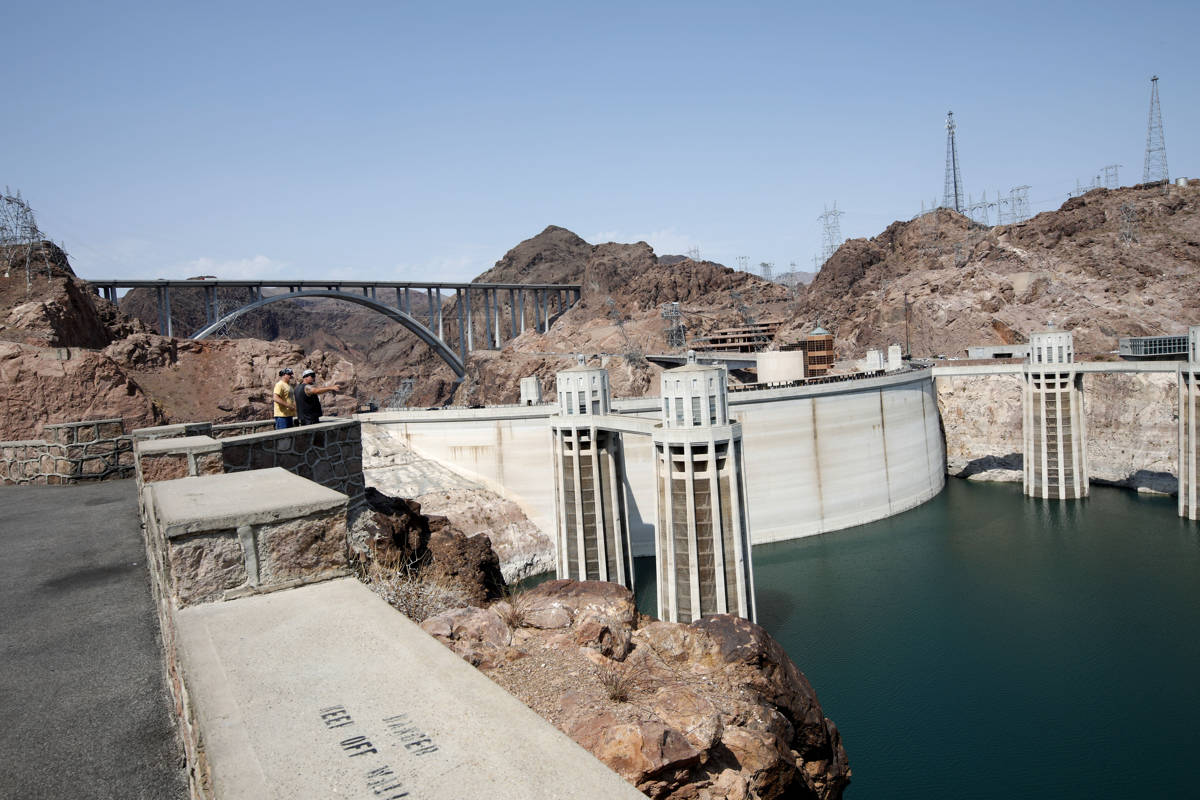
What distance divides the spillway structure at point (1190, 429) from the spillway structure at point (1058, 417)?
5.72m

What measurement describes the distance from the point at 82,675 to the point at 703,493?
63.2ft

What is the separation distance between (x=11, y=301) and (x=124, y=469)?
65.2ft

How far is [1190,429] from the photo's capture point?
34.5 m

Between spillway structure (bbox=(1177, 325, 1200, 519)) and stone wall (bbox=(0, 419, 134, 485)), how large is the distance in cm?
4104

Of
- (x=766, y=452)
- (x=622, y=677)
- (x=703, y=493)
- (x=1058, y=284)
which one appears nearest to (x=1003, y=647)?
(x=703, y=493)

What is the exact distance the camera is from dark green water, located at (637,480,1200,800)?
55.1 feet

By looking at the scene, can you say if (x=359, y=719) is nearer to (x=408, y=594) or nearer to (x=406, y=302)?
(x=408, y=594)

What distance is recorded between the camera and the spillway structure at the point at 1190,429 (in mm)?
34156

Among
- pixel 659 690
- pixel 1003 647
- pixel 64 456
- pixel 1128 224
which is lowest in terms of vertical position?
pixel 1003 647

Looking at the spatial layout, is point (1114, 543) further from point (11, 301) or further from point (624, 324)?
point (624, 324)

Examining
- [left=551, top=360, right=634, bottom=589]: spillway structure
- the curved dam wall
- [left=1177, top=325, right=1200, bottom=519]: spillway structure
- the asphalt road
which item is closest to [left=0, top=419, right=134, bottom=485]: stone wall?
the asphalt road

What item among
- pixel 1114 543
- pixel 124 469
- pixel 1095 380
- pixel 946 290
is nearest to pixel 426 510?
pixel 124 469

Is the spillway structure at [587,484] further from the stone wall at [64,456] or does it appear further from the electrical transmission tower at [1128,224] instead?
the electrical transmission tower at [1128,224]

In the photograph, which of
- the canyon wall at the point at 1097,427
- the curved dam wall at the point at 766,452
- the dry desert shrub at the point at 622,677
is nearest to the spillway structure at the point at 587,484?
the curved dam wall at the point at 766,452
